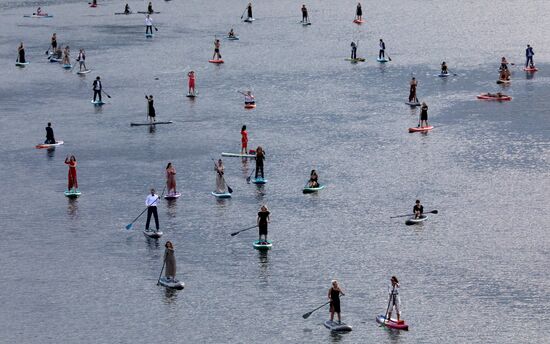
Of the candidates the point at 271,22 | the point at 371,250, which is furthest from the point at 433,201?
the point at 271,22

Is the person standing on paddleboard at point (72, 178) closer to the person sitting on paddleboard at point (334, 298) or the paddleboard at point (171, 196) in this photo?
the paddleboard at point (171, 196)

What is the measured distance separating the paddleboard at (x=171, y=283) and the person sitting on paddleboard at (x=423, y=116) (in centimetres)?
3968

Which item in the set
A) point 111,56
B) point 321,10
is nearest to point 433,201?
point 111,56

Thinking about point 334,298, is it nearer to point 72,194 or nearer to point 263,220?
point 263,220

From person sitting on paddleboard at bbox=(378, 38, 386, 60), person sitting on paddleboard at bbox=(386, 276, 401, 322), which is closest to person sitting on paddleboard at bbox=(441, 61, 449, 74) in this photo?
person sitting on paddleboard at bbox=(378, 38, 386, 60)

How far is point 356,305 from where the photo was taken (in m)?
62.0

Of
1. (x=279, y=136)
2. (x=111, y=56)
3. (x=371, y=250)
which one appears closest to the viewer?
(x=371, y=250)

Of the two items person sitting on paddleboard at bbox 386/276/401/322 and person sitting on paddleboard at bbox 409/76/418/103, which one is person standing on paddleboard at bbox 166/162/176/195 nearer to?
person sitting on paddleboard at bbox 386/276/401/322

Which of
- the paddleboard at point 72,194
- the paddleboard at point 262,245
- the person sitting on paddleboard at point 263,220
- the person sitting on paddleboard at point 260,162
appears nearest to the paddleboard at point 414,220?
the paddleboard at point 262,245

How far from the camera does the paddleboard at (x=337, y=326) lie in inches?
2301

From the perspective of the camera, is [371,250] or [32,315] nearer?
[32,315]

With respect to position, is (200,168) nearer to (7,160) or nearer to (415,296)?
(7,160)

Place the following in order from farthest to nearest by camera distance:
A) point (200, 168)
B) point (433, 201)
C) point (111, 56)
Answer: point (111, 56) < point (200, 168) < point (433, 201)

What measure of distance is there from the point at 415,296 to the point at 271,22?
113336 millimetres
